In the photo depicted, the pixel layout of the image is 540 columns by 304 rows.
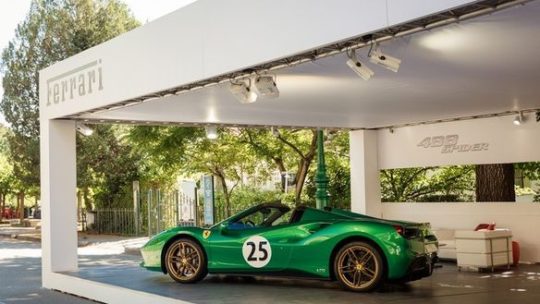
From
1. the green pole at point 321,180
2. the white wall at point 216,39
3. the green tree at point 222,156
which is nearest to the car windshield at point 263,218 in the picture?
the white wall at point 216,39

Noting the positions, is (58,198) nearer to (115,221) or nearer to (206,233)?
(206,233)

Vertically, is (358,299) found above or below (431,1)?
below

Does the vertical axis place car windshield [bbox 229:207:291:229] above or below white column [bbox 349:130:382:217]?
below

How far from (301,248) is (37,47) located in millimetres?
25110

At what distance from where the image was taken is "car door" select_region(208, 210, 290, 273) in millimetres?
9359

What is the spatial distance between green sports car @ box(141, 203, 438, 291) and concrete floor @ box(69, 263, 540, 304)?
0.23 m

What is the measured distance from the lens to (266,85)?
26.8 ft

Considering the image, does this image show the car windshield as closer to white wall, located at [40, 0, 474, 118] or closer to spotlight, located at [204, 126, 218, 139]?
white wall, located at [40, 0, 474, 118]

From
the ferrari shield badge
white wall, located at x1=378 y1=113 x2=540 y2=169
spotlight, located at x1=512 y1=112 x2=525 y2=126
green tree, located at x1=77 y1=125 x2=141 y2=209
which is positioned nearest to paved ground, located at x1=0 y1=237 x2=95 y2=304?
the ferrari shield badge

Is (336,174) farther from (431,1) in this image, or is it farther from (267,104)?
(431,1)

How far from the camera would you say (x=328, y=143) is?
71.1 feet

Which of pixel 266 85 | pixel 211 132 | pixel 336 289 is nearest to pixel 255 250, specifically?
pixel 336 289

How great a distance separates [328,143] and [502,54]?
562 inches

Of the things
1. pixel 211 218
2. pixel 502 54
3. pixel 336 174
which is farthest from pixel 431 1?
pixel 336 174
